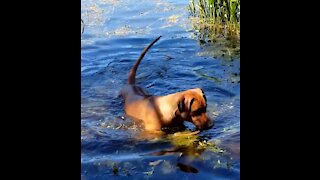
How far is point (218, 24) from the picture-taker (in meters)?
3.98

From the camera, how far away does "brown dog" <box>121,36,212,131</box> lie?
237cm

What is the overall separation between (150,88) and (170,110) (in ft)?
2.92

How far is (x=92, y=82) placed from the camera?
3.35 meters

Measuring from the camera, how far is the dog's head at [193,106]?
2352mm

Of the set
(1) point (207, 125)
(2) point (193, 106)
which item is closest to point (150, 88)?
(1) point (207, 125)

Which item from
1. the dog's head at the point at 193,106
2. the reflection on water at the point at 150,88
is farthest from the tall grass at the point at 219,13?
the dog's head at the point at 193,106

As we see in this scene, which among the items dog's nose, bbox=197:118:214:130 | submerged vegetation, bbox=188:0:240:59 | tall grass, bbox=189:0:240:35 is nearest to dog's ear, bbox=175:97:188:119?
dog's nose, bbox=197:118:214:130

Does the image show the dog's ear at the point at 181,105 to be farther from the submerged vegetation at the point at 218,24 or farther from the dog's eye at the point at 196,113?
the submerged vegetation at the point at 218,24
